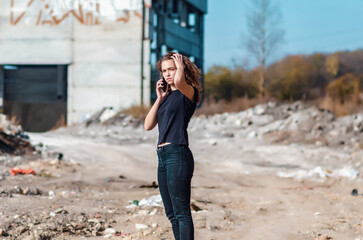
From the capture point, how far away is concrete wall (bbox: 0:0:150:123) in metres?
20.8

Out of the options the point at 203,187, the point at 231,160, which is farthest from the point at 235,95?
the point at 203,187

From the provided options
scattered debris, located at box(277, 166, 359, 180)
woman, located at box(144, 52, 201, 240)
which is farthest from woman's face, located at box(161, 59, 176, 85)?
scattered debris, located at box(277, 166, 359, 180)

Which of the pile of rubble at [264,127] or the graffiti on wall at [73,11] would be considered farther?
the graffiti on wall at [73,11]

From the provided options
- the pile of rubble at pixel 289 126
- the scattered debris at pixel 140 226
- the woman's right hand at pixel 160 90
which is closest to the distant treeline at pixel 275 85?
the pile of rubble at pixel 289 126

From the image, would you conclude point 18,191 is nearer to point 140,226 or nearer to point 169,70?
point 140,226

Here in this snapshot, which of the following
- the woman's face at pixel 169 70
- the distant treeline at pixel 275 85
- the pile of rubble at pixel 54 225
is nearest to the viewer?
the woman's face at pixel 169 70

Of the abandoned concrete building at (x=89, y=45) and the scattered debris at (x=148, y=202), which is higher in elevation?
the abandoned concrete building at (x=89, y=45)

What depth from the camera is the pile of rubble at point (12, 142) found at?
1151 centimetres

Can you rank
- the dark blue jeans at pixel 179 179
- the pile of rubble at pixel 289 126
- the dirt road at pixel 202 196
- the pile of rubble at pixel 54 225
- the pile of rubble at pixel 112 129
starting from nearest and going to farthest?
the dark blue jeans at pixel 179 179 → the pile of rubble at pixel 54 225 → the dirt road at pixel 202 196 → the pile of rubble at pixel 289 126 → the pile of rubble at pixel 112 129

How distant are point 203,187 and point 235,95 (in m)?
20.1

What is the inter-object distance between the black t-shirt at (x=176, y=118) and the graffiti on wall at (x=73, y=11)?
1746cm

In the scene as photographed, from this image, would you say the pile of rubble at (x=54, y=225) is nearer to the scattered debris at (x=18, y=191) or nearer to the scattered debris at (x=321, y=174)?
the scattered debris at (x=18, y=191)

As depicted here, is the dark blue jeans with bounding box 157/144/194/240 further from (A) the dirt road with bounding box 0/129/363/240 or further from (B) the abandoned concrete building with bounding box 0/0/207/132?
(B) the abandoned concrete building with bounding box 0/0/207/132

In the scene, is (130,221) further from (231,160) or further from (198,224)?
(231,160)
